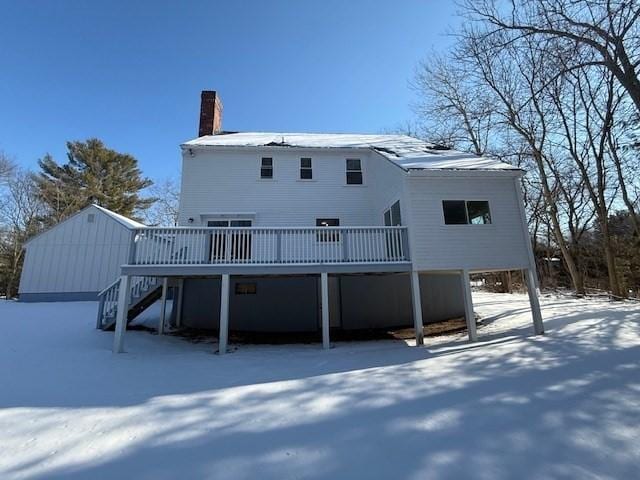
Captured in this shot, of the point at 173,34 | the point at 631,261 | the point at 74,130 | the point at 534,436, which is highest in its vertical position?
the point at 74,130

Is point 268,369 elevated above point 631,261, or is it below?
below

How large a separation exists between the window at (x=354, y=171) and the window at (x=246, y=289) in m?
5.95

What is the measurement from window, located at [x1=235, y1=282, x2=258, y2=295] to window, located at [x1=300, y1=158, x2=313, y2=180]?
4991 millimetres

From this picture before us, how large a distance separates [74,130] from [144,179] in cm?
640

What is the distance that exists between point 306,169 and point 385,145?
377cm

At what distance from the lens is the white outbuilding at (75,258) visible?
15.4 metres

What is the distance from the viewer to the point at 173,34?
11.9 m

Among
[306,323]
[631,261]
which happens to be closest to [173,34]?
[306,323]

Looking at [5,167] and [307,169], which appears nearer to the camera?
[307,169]

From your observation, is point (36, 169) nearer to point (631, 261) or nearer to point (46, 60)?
point (46, 60)

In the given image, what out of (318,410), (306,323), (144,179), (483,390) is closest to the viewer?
(318,410)

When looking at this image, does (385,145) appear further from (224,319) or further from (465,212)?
(224,319)

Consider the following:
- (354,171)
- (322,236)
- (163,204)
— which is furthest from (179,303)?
(163,204)

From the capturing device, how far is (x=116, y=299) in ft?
35.0
